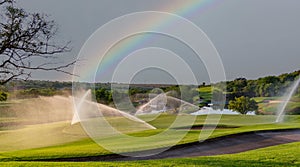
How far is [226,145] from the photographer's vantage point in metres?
16.3

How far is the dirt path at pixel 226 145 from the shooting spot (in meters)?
13.3

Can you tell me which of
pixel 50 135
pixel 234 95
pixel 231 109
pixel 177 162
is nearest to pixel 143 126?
pixel 50 135

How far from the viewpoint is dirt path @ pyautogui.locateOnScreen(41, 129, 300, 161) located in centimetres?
1331

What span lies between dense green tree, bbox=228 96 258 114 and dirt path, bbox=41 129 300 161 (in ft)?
101

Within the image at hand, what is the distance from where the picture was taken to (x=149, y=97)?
32.4 m

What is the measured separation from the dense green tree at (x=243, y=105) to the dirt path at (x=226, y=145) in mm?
30808

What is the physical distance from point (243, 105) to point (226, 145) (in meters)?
36.8

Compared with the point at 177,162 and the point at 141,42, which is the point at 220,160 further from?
the point at 141,42

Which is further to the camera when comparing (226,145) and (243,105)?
(243,105)

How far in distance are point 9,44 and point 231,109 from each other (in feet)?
142

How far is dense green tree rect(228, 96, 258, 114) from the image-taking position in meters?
51.7

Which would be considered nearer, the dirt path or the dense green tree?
the dirt path

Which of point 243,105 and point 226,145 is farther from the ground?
point 243,105

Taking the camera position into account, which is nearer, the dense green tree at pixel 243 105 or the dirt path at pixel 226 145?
the dirt path at pixel 226 145
